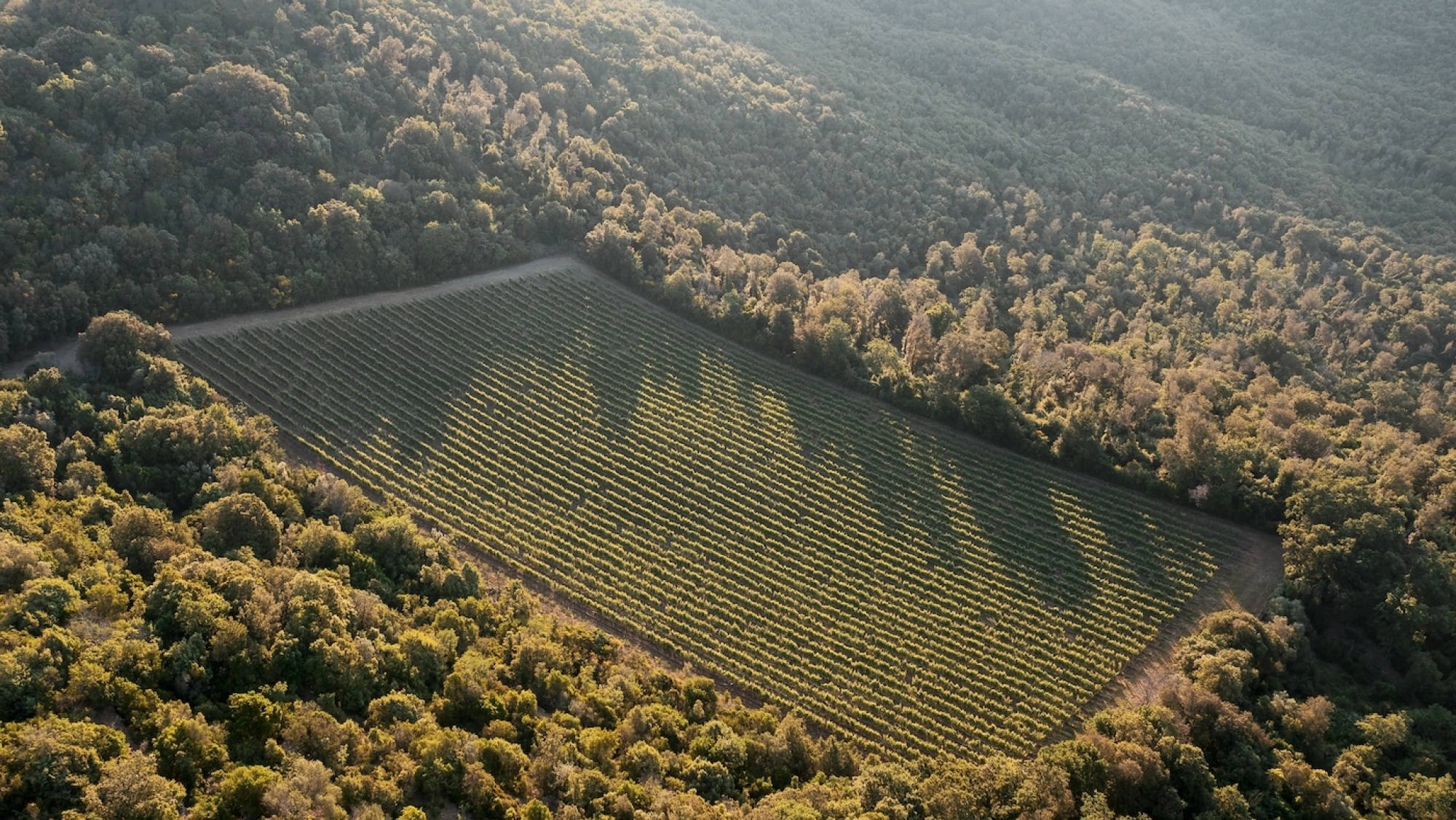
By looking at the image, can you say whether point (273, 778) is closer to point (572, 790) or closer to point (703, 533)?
point (572, 790)

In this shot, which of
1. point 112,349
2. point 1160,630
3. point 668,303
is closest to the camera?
point 1160,630

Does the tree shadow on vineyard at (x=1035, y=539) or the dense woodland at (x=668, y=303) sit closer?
the dense woodland at (x=668, y=303)

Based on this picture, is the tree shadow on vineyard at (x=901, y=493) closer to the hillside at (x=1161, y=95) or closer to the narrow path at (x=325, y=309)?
the narrow path at (x=325, y=309)

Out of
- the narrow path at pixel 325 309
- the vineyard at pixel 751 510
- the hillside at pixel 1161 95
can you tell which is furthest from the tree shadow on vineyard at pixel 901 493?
the hillside at pixel 1161 95

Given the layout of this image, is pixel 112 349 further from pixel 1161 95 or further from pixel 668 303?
pixel 1161 95

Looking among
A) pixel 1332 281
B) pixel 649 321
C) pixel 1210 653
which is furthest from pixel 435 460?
pixel 1332 281

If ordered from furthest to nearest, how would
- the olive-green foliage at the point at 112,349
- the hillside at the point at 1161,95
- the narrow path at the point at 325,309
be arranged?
A: the hillside at the point at 1161,95 → the narrow path at the point at 325,309 → the olive-green foliage at the point at 112,349

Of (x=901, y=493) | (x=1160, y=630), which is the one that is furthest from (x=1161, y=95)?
(x=1160, y=630)
